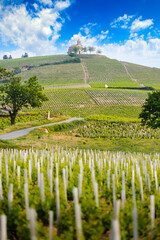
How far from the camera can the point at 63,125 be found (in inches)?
1266

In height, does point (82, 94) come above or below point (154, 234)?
above

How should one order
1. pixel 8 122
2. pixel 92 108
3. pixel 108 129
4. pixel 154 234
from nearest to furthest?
pixel 154 234 < pixel 108 129 < pixel 8 122 < pixel 92 108

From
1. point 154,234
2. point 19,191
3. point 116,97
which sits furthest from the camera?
point 116,97

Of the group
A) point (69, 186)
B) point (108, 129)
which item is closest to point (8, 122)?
point (108, 129)

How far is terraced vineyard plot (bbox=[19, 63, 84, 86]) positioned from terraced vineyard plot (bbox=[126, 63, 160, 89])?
117 feet

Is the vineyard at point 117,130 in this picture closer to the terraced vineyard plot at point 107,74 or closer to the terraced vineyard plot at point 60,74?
the terraced vineyard plot at point 107,74

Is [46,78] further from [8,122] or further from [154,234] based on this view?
[154,234]

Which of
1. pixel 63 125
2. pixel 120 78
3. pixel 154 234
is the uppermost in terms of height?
pixel 120 78

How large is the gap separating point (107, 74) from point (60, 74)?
30285 mm

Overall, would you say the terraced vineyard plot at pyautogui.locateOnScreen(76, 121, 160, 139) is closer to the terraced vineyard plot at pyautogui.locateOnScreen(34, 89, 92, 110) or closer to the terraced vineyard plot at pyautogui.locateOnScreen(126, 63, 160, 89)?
the terraced vineyard plot at pyautogui.locateOnScreen(34, 89, 92, 110)

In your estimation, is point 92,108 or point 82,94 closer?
point 92,108

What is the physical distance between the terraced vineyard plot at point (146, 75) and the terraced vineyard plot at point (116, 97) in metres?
35.8

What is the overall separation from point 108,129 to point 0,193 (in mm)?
27392

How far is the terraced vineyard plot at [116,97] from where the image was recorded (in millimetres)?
69562
